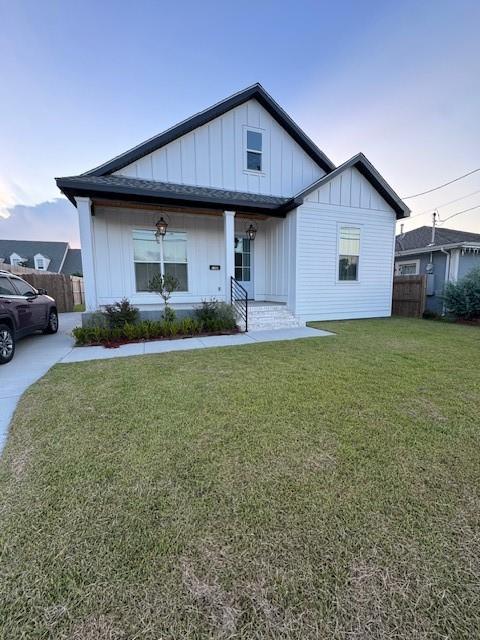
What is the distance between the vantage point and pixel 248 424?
2.82 metres

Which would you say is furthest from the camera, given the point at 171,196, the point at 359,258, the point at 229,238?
the point at 359,258

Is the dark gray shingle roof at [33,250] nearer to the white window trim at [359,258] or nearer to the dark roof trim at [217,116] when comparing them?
the dark roof trim at [217,116]

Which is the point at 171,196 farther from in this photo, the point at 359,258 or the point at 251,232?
the point at 359,258

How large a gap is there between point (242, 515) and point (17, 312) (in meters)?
6.10

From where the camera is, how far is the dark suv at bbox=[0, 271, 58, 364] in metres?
5.17

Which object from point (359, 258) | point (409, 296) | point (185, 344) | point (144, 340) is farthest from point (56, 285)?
point (409, 296)

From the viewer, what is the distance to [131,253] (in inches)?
347

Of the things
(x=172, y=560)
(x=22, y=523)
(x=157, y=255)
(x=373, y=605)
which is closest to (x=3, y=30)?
(x=157, y=255)

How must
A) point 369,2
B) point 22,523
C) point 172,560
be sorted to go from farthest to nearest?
point 369,2, point 22,523, point 172,560

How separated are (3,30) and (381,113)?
11.6 metres

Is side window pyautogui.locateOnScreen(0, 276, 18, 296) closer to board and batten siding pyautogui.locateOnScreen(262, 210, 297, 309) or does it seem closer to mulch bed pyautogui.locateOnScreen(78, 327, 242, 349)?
mulch bed pyautogui.locateOnScreen(78, 327, 242, 349)

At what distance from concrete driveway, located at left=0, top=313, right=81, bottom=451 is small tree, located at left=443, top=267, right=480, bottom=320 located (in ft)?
40.1

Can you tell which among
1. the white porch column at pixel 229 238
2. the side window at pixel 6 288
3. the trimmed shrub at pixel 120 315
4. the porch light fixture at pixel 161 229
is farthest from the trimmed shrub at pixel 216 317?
the side window at pixel 6 288

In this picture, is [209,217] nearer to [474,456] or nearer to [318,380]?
[318,380]
